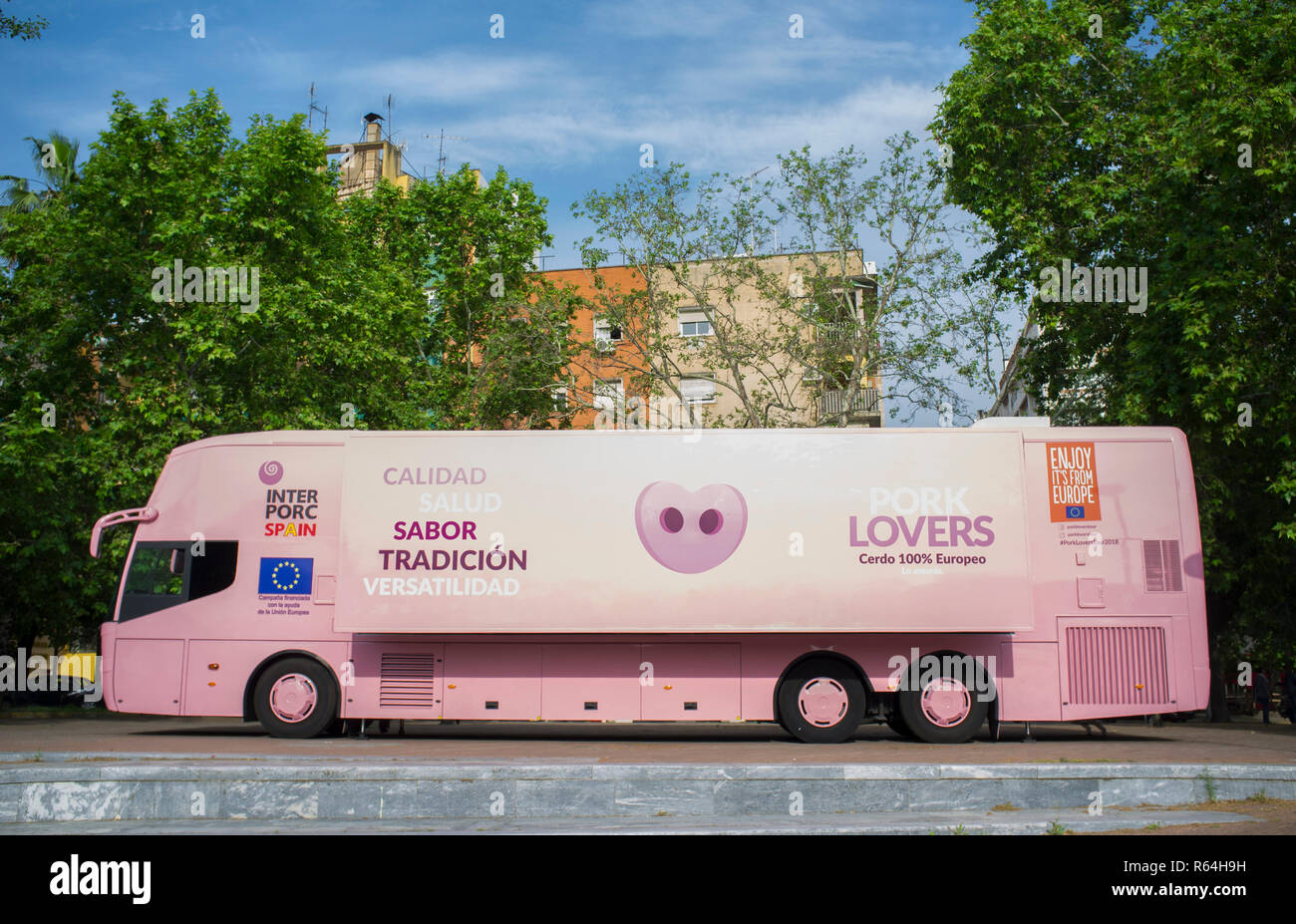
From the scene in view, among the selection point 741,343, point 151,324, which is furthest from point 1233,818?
point 151,324

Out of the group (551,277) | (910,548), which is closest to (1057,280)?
(910,548)

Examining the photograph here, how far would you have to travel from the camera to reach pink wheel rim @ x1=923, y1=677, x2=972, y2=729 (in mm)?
13352

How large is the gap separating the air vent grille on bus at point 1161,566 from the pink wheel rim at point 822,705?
4.13 meters

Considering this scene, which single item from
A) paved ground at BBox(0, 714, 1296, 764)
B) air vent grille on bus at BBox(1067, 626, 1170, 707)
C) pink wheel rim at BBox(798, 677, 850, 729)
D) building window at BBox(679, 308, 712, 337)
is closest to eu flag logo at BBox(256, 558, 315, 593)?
paved ground at BBox(0, 714, 1296, 764)

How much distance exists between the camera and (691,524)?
44.4 ft

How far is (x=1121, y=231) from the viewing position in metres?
22.0

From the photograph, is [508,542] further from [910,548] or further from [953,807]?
[953,807]

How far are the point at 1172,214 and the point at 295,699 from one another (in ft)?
56.7

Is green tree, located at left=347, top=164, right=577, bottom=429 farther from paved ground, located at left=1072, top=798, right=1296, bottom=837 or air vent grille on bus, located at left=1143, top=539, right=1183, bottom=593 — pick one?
paved ground, located at left=1072, top=798, right=1296, bottom=837

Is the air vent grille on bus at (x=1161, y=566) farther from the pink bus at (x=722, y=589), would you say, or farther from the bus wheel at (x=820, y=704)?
the bus wheel at (x=820, y=704)

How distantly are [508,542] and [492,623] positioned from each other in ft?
3.45

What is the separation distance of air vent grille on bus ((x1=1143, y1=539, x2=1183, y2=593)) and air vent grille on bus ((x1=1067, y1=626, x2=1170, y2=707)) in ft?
1.78

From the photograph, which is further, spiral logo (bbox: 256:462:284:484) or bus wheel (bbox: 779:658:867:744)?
spiral logo (bbox: 256:462:284:484)

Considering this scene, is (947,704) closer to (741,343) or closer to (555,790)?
(555,790)
